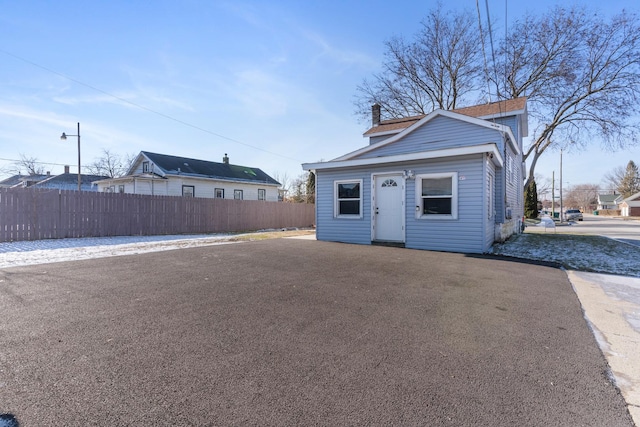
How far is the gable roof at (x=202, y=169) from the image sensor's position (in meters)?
21.4

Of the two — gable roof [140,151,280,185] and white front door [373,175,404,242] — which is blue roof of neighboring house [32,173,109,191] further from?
white front door [373,175,404,242]

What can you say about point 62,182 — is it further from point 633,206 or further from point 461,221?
point 633,206

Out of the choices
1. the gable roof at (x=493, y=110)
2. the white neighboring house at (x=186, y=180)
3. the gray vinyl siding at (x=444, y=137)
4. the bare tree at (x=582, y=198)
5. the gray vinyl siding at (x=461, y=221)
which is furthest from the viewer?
the bare tree at (x=582, y=198)

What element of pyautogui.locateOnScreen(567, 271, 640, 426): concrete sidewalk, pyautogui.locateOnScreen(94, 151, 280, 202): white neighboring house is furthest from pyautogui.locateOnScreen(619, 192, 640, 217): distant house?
pyautogui.locateOnScreen(567, 271, 640, 426): concrete sidewalk

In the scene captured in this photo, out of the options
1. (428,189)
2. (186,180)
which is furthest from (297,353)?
(186,180)

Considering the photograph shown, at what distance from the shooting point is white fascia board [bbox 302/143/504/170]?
25.4 feet

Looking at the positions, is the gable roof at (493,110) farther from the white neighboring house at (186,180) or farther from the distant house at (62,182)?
the distant house at (62,182)

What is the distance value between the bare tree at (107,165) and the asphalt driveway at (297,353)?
4327 cm

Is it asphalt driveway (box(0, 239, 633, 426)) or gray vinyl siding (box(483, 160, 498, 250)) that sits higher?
gray vinyl siding (box(483, 160, 498, 250))

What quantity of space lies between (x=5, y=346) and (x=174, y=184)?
20359mm

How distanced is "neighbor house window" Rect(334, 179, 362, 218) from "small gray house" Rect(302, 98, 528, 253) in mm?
34

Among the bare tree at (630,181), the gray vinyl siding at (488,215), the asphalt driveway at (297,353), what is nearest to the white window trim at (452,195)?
the gray vinyl siding at (488,215)

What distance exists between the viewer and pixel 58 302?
370 centimetres

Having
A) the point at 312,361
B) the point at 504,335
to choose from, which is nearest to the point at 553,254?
the point at 504,335
